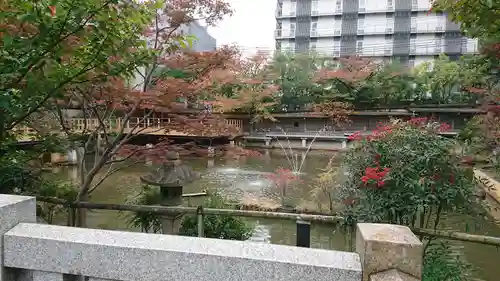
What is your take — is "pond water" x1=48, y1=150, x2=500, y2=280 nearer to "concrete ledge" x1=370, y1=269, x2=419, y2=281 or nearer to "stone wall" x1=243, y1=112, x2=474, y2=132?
"concrete ledge" x1=370, y1=269, x2=419, y2=281

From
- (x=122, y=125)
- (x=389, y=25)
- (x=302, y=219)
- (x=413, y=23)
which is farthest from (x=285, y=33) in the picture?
(x=302, y=219)

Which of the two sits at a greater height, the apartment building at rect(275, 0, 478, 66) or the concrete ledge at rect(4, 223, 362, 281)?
the apartment building at rect(275, 0, 478, 66)

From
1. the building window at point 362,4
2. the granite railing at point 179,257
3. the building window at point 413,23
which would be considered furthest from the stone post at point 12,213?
the building window at point 362,4

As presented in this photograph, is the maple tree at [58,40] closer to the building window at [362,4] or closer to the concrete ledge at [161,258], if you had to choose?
the concrete ledge at [161,258]

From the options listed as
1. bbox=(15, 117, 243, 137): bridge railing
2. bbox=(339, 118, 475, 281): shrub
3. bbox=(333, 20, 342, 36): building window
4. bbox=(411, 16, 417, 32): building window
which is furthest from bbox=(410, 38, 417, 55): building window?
bbox=(339, 118, 475, 281): shrub

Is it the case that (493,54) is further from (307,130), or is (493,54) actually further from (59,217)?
(307,130)

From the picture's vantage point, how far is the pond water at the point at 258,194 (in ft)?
15.7

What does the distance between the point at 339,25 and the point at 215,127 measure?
3295 cm

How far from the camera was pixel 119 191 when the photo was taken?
331 inches

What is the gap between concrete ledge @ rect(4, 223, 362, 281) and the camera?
1.30m

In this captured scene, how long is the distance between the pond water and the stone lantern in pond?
1304 mm

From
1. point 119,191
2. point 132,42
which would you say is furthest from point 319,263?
point 119,191

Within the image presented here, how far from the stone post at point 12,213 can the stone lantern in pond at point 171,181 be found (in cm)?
193

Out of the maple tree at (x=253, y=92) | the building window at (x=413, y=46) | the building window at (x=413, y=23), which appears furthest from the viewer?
the building window at (x=413, y=23)
